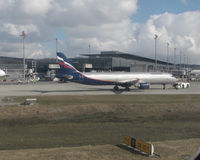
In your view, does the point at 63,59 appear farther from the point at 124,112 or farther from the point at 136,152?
the point at 136,152

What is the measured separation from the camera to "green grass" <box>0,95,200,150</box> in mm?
20203

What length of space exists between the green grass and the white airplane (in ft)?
63.0

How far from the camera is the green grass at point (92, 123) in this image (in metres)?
20.2

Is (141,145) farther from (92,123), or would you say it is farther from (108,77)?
(108,77)

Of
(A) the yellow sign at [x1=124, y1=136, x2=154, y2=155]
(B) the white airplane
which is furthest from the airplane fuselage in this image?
(A) the yellow sign at [x1=124, y1=136, x2=154, y2=155]

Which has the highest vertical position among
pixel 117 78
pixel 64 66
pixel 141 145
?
pixel 64 66

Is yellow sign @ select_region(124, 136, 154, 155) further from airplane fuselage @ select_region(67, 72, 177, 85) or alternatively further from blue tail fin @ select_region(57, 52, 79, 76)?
blue tail fin @ select_region(57, 52, 79, 76)

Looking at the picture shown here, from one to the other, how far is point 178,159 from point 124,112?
750 inches

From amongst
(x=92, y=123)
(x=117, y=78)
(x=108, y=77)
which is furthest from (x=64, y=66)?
(x=92, y=123)

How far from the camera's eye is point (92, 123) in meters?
26.6

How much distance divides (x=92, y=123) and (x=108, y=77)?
3021 cm

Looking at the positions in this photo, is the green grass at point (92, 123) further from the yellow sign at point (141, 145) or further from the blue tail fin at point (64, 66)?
the blue tail fin at point (64, 66)

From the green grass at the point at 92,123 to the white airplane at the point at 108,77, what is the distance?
63.0ft

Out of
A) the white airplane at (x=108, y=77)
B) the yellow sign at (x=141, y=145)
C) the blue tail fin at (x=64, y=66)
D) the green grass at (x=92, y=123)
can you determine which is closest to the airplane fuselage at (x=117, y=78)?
the white airplane at (x=108, y=77)
